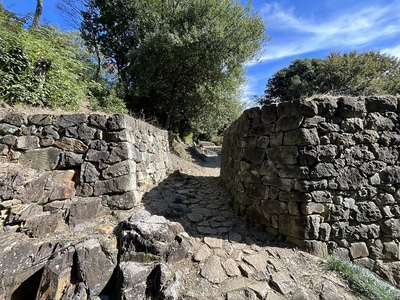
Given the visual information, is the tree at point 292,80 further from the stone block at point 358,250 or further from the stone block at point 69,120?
the stone block at point 69,120

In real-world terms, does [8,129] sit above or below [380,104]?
below

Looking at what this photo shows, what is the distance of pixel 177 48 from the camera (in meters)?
8.11

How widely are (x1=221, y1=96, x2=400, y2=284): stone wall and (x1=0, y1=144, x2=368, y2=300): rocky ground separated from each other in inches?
21.2

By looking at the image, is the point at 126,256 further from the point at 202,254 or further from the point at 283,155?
the point at 283,155

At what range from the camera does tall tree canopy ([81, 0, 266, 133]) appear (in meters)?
8.08

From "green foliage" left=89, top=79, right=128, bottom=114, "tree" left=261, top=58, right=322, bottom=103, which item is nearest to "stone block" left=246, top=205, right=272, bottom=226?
"green foliage" left=89, top=79, right=128, bottom=114

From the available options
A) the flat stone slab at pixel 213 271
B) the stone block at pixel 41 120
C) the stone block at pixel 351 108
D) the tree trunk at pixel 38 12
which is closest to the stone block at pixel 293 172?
the stone block at pixel 351 108

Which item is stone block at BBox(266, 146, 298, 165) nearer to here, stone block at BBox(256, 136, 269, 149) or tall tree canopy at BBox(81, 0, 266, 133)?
stone block at BBox(256, 136, 269, 149)

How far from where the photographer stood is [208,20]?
7.98 meters

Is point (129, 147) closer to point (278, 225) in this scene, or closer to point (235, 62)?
point (278, 225)

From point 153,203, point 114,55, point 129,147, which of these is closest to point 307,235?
point 153,203

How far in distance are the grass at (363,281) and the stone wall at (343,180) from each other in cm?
18

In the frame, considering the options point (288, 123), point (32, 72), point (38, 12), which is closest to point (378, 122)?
point (288, 123)

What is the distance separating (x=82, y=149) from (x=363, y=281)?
4.82 meters
